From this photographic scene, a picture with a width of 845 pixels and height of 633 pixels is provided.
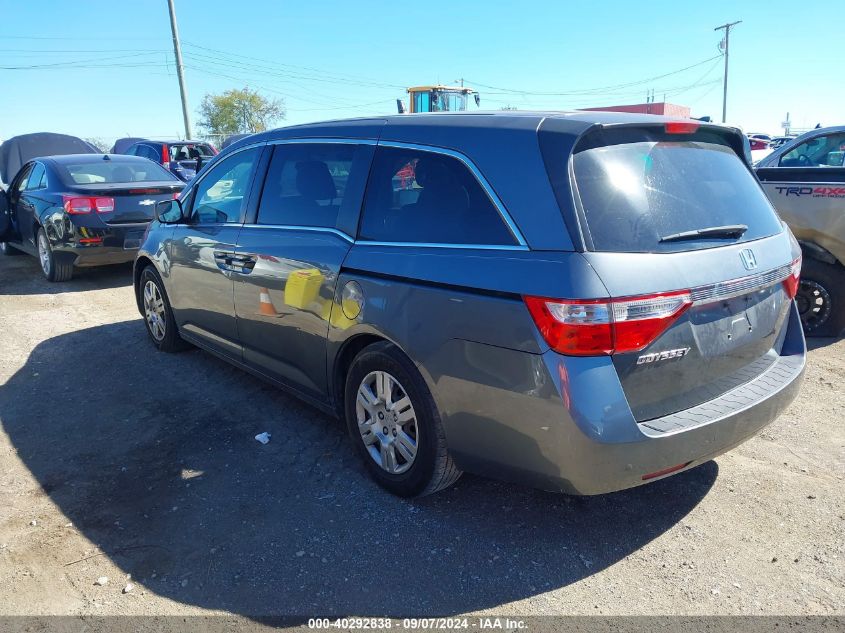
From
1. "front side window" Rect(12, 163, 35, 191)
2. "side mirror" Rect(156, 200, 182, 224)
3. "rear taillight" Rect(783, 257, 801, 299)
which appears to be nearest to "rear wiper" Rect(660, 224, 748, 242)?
"rear taillight" Rect(783, 257, 801, 299)

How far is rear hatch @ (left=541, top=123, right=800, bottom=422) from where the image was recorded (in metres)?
2.38

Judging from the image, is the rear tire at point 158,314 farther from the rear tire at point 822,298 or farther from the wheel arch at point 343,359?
the rear tire at point 822,298

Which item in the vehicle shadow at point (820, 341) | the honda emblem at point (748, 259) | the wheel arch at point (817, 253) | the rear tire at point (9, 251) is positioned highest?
the honda emblem at point (748, 259)

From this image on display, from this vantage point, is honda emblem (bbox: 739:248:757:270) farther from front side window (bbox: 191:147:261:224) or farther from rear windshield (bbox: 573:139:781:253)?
front side window (bbox: 191:147:261:224)

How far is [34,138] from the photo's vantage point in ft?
48.5

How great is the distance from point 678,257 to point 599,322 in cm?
49

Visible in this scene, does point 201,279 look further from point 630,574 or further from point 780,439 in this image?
point 780,439

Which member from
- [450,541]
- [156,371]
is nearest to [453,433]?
[450,541]

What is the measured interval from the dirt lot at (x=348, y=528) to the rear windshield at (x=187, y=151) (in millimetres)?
15499

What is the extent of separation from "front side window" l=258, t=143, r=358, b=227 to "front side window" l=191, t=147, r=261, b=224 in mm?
263

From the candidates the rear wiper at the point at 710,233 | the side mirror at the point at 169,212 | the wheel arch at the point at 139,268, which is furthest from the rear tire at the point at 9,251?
the rear wiper at the point at 710,233

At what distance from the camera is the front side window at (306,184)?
349 cm

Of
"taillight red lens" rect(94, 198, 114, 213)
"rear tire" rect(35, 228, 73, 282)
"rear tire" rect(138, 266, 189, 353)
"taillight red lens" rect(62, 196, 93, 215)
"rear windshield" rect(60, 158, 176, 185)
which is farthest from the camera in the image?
"rear windshield" rect(60, 158, 176, 185)

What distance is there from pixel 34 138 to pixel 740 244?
1643 cm
